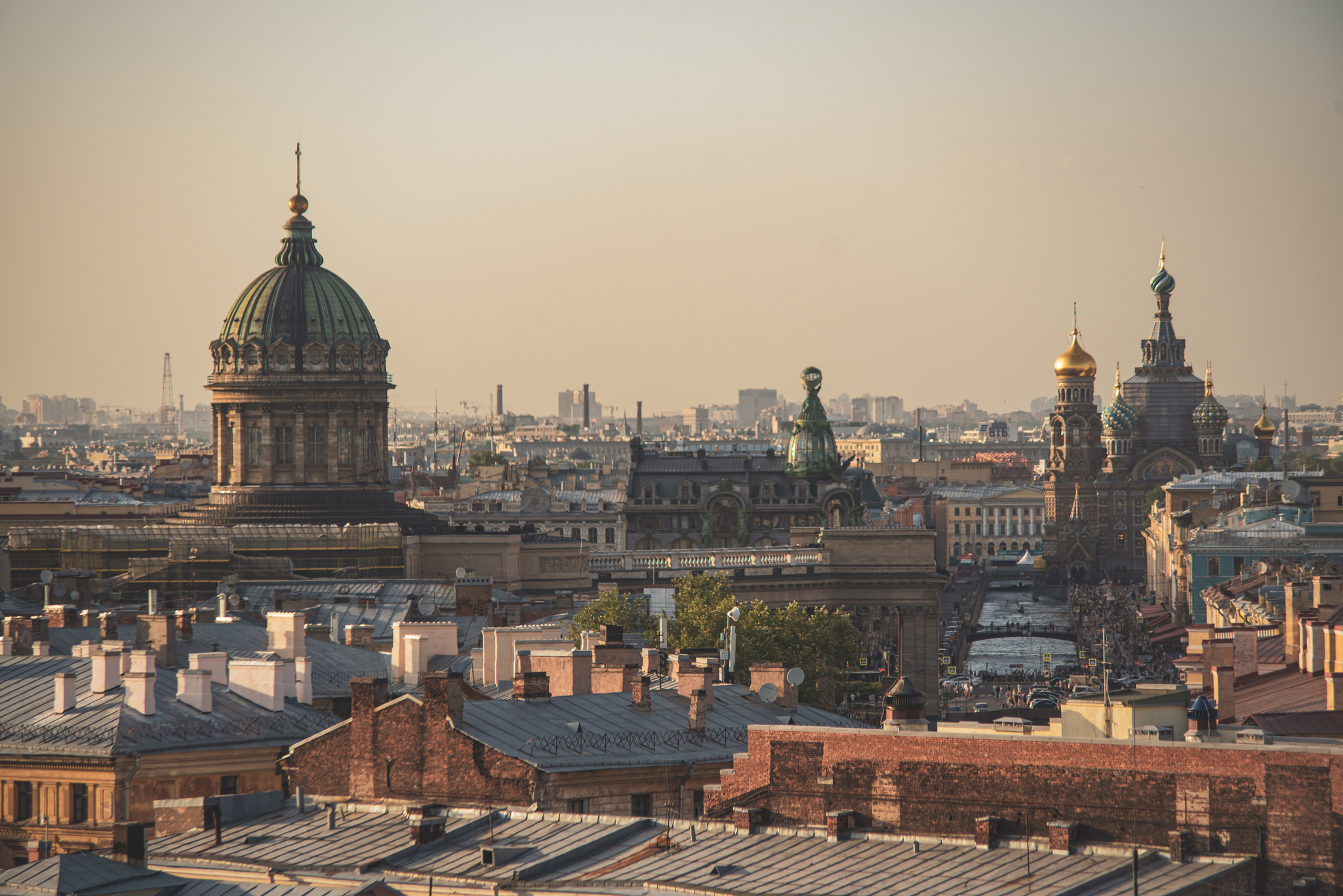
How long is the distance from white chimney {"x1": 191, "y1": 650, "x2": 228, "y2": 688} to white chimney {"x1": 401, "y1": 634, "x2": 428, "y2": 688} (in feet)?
18.1

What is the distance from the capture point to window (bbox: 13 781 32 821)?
40.8 meters

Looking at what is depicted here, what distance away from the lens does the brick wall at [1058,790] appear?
2711cm

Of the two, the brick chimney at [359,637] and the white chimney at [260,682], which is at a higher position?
the white chimney at [260,682]

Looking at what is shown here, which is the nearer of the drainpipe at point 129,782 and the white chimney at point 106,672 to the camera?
the drainpipe at point 129,782

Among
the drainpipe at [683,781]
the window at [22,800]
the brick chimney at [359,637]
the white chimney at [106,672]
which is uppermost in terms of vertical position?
the white chimney at [106,672]

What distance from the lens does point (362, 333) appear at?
368 ft

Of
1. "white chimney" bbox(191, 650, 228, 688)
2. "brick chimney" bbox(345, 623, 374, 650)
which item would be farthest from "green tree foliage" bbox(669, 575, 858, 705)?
"white chimney" bbox(191, 650, 228, 688)

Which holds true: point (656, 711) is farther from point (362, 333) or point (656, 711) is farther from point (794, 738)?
point (362, 333)

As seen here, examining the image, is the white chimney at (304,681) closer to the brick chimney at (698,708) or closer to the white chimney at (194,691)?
the white chimney at (194,691)

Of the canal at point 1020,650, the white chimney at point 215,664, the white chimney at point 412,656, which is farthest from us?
the canal at point 1020,650

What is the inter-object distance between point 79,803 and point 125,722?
153 centimetres

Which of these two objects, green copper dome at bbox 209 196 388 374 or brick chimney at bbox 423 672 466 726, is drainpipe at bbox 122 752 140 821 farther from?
green copper dome at bbox 209 196 388 374

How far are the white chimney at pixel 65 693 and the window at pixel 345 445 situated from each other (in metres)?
68.8

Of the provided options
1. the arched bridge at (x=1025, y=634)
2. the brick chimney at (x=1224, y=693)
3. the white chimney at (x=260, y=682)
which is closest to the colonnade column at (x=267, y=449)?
the arched bridge at (x=1025, y=634)
